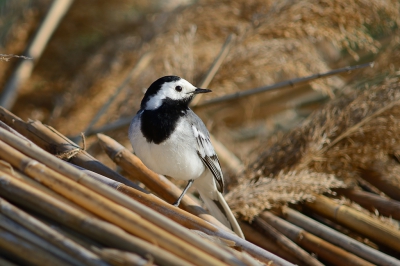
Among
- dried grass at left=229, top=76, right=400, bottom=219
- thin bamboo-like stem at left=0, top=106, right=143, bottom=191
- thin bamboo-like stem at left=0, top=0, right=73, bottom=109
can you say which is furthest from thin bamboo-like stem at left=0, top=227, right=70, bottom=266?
thin bamboo-like stem at left=0, top=0, right=73, bottom=109

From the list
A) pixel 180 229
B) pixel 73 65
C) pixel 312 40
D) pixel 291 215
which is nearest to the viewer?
pixel 180 229

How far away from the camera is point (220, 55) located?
251cm

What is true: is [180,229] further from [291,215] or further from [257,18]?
[257,18]

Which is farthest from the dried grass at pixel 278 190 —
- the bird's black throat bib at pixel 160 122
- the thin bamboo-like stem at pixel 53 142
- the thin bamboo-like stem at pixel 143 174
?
the thin bamboo-like stem at pixel 53 142

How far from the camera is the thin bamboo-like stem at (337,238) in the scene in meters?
1.76

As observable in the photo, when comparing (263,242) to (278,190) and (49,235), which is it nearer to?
(278,190)

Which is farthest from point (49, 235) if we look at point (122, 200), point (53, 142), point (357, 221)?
point (357, 221)

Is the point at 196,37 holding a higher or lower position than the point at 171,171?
higher

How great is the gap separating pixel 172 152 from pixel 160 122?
0.13 m

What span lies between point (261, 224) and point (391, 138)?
0.63 metres

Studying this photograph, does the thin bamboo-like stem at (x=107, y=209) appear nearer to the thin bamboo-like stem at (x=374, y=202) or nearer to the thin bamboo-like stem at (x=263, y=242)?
the thin bamboo-like stem at (x=263, y=242)

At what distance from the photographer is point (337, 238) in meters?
1.91

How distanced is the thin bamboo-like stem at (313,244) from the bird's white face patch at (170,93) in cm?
62

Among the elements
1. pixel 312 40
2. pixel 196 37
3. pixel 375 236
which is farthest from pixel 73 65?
pixel 375 236
